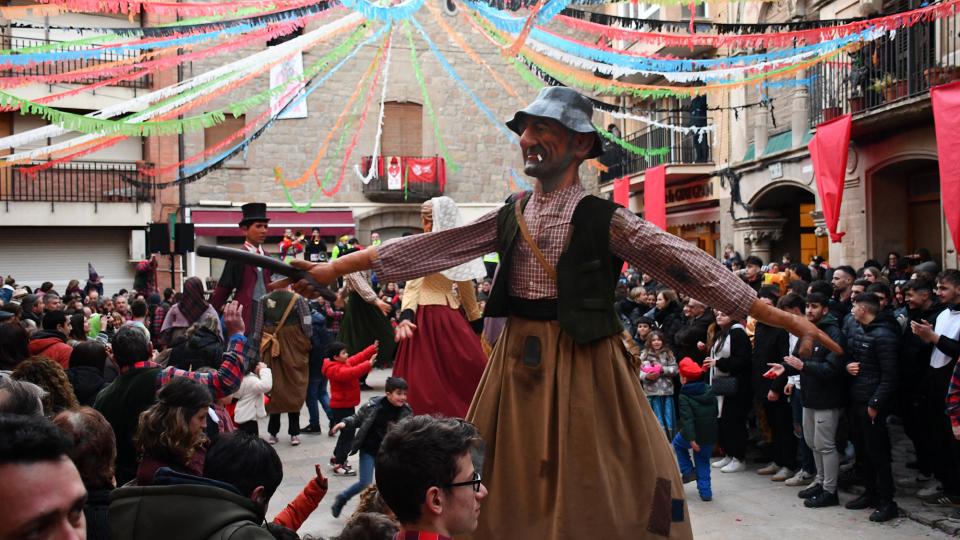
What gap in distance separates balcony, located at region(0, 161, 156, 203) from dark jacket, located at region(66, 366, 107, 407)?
722 inches

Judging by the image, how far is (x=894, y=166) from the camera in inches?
538

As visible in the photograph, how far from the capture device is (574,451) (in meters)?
3.15

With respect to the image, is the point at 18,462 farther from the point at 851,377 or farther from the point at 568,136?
the point at 851,377

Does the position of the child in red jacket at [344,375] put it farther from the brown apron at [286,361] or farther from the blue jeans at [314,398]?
the blue jeans at [314,398]

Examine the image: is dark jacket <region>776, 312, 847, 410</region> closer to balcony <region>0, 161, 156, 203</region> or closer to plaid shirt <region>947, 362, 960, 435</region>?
plaid shirt <region>947, 362, 960, 435</region>

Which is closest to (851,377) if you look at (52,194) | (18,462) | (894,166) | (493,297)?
(493,297)

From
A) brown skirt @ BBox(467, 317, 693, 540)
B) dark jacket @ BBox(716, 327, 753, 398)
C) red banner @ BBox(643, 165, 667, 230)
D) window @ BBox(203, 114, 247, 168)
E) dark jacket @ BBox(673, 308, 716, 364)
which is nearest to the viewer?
brown skirt @ BBox(467, 317, 693, 540)

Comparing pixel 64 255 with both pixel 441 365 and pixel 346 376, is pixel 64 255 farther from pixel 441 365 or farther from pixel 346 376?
pixel 441 365

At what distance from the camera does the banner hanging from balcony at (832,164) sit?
11.8 metres

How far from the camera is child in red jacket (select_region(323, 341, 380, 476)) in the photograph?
7.60 meters

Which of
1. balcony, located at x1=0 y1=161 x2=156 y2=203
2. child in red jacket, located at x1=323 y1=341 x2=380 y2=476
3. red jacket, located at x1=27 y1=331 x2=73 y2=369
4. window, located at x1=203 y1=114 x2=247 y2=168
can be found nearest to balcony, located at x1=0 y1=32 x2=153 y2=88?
window, located at x1=203 y1=114 x2=247 y2=168

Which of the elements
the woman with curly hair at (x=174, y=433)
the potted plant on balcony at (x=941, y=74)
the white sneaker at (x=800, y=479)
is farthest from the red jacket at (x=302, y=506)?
the potted plant on balcony at (x=941, y=74)

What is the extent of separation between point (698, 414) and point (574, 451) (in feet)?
13.7

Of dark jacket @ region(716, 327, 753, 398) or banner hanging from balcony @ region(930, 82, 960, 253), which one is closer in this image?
dark jacket @ region(716, 327, 753, 398)
